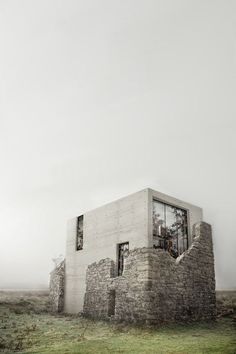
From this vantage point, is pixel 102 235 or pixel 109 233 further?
pixel 102 235

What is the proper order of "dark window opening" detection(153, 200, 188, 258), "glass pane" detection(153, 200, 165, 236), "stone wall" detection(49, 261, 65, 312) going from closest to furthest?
"glass pane" detection(153, 200, 165, 236) < "dark window opening" detection(153, 200, 188, 258) < "stone wall" detection(49, 261, 65, 312)

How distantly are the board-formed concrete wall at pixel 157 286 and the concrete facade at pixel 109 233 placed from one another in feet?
2.27

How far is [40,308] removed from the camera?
79.9ft

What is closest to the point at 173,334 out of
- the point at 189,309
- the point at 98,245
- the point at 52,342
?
the point at 189,309

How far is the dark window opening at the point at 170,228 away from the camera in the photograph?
57.9 feet

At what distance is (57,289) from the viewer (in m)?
22.8

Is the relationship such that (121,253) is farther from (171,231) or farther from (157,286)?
(157,286)

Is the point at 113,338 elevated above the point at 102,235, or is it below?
below

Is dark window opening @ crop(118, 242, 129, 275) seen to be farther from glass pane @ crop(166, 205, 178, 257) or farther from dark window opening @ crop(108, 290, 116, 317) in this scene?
glass pane @ crop(166, 205, 178, 257)

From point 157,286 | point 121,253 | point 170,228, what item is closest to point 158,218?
point 170,228

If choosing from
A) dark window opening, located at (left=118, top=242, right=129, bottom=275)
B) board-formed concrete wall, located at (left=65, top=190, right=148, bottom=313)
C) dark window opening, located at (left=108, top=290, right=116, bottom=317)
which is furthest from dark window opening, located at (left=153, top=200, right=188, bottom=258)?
dark window opening, located at (left=108, top=290, right=116, bottom=317)

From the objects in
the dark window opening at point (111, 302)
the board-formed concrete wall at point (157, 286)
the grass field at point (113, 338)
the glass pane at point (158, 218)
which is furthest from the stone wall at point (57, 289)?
the glass pane at point (158, 218)

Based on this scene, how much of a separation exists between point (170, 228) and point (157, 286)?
13.4ft

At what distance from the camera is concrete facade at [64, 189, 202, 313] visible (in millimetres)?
17234
